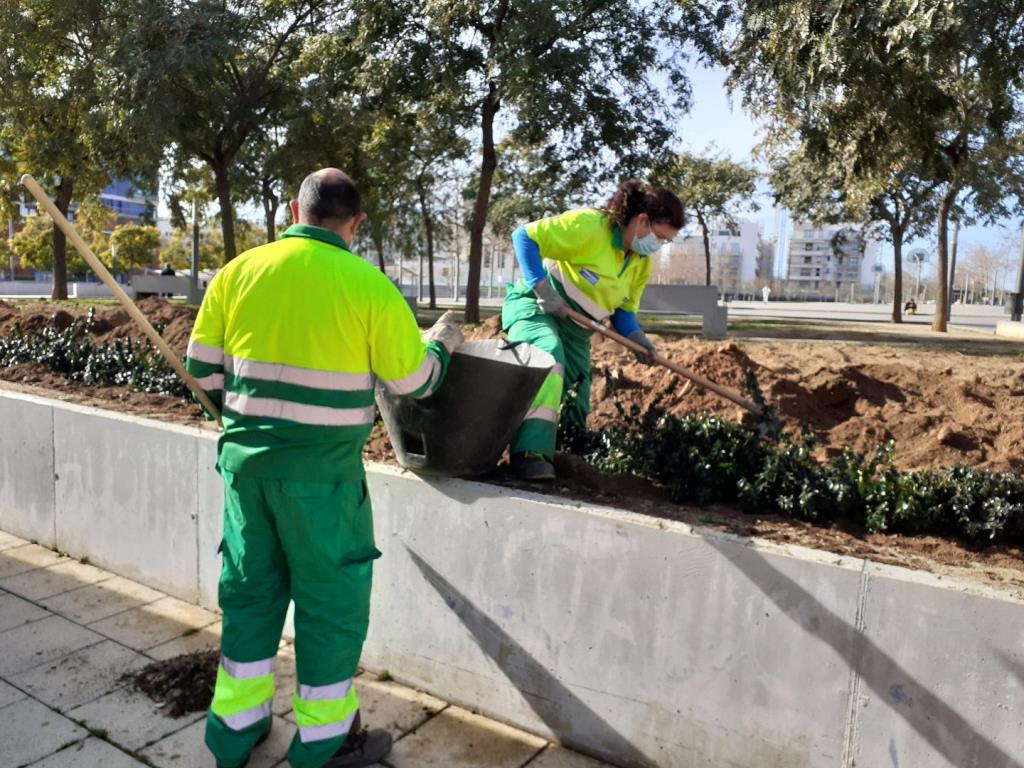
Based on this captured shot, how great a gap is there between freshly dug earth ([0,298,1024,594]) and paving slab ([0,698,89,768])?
1.57 metres

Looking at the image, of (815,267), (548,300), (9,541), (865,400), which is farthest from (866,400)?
(815,267)

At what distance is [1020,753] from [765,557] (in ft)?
2.59

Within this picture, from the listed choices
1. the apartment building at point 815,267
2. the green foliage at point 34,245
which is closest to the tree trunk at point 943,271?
the green foliage at point 34,245

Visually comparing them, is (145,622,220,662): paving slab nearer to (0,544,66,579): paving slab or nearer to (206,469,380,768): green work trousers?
(206,469,380,768): green work trousers

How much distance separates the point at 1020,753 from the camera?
224 centimetres

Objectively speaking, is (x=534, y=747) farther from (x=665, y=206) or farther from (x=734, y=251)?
(x=734, y=251)

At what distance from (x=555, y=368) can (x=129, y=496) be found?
2.29 metres

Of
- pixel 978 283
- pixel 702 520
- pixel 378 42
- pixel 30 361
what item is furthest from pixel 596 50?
pixel 978 283

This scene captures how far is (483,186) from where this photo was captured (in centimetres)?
1530

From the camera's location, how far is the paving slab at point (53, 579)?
4285 mm

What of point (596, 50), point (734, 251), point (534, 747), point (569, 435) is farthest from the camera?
point (734, 251)

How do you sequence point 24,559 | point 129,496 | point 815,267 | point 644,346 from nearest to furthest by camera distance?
1. point 644,346
2. point 129,496
3. point 24,559
4. point 815,267

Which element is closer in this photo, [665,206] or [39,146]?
[665,206]

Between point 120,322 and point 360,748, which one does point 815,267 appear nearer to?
point 120,322
